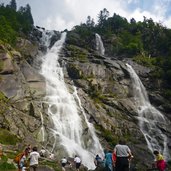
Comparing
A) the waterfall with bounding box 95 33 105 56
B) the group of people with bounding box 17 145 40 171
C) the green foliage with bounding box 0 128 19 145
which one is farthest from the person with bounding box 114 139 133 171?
the waterfall with bounding box 95 33 105 56

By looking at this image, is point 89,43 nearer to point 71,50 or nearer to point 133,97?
point 71,50

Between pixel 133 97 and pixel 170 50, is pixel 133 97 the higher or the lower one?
the lower one

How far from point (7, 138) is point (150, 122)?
22.9 meters

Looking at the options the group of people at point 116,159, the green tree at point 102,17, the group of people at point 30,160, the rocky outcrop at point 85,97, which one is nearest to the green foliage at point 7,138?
the rocky outcrop at point 85,97

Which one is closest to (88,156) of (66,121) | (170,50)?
(66,121)

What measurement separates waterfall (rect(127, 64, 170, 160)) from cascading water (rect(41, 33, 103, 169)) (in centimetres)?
853

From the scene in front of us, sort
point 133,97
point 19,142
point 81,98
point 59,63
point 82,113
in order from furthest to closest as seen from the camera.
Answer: point 59,63 < point 133,97 < point 81,98 < point 82,113 < point 19,142

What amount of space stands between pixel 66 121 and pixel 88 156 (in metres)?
5.75

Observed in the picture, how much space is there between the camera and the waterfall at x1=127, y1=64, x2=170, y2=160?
164 feet

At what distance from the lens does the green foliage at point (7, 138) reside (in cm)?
3766

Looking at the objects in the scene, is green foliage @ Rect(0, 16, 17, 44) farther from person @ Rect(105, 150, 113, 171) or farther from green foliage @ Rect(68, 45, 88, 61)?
person @ Rect(105, 150, 113, 171)

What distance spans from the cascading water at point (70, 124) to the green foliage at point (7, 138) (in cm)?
511

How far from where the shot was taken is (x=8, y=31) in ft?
240

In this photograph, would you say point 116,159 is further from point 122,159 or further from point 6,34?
point 6,34
